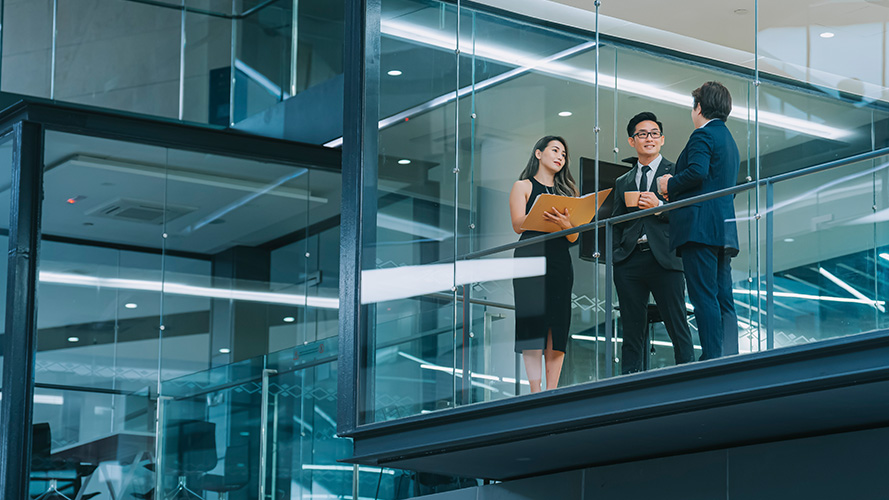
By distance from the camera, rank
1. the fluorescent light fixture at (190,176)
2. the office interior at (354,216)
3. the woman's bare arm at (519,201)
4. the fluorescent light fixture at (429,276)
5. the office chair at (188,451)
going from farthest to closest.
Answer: the fluorescent light fixture at (190,176) → the office chair at (188,451) → the fluorescent light fixture at (429,276) → the woman's bare arm at (519,201) → the office interior at (354,216)

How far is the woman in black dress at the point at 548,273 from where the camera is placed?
22.9 ft

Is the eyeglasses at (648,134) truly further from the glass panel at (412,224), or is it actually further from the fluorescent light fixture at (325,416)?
the fluorescent light fixture at (325,416)

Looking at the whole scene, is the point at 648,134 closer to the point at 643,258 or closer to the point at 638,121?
the point at 638,121

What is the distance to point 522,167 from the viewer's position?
745 cm

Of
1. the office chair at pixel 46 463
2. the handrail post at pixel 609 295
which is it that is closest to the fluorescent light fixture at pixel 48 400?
the office chair at pixel 46 463

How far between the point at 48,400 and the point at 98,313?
986 millimetres

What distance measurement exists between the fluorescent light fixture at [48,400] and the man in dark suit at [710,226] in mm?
6394

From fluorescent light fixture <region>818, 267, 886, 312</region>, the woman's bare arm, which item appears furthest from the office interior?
the woman's bare arm

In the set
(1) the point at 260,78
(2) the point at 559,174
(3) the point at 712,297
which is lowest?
(3) the point at 712,297

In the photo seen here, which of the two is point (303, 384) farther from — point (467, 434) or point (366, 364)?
point (467, 434)

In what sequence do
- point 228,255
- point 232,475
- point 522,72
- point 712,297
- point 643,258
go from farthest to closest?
1. point 228,255
2. point 232,475
3. point 522,72
4. point 643,258
5. point 712,297

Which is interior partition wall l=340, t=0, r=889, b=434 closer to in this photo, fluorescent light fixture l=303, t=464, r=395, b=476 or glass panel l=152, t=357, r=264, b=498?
fluorescent light fixture l=303, t=464, r=395, b=476

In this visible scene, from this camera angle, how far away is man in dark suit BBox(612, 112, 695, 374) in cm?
636

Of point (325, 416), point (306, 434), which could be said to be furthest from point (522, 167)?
point (306, 434)
